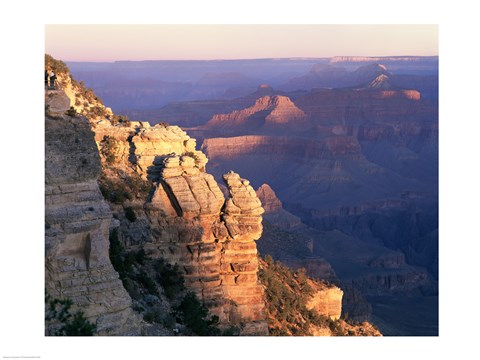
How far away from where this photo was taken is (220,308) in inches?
1217

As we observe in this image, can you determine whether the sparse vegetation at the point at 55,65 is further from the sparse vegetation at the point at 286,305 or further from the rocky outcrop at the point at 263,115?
the rocky outcrop at the point at 263,115

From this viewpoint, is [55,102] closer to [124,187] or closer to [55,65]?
[124,187]

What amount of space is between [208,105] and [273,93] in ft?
40.7

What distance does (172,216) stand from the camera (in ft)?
101

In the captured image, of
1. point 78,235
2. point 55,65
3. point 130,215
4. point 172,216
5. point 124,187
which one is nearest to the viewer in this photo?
point 78,235

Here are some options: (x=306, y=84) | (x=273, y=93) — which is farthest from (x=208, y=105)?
(x=306, y=84)

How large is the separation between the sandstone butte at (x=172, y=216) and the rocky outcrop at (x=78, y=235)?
0.09 ft

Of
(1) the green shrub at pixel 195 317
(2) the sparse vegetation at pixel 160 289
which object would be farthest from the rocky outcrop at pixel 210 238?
(1) the green shrub at pixel 195 317

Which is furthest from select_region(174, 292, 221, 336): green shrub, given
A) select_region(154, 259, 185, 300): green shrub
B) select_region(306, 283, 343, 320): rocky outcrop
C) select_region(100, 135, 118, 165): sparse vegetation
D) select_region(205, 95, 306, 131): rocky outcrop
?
select_region(205, 95, 306, 131): rocky outcrop

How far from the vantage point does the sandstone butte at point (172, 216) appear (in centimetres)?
2347

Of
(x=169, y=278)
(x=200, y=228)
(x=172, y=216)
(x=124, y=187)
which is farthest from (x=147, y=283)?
(x=124, y=187)

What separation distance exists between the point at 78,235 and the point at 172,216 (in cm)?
815

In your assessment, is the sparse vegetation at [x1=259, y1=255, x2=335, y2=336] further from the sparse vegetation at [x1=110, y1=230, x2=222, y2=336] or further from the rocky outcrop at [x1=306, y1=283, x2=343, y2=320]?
the sparse vegetation at [x1=110, y1=230, x2=222, y2=336]
